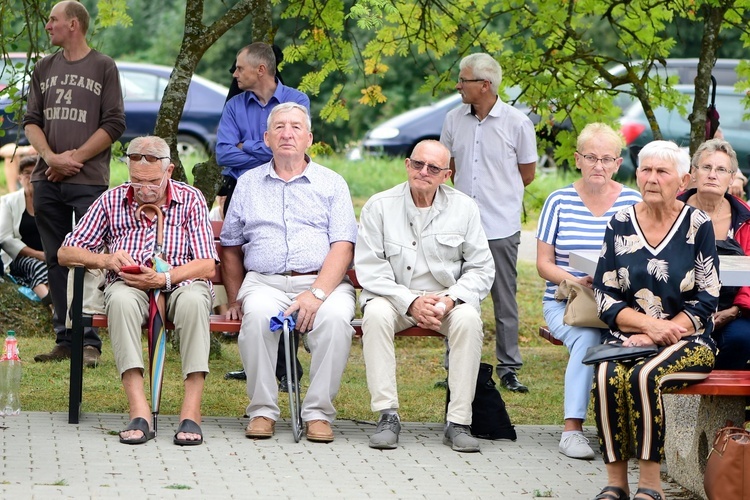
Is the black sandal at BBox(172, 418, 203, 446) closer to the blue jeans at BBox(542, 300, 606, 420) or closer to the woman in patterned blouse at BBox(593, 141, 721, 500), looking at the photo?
the blue jeans at BBox(542, 300, 606, 420)

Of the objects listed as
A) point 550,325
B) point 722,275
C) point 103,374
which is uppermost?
point 722,275

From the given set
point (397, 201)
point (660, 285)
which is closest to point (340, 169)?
point (397, 201)

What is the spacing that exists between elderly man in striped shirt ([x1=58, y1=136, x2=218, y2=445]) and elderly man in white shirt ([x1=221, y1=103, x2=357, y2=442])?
0.23 metres

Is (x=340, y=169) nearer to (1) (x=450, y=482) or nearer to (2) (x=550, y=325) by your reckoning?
(2) (x=550, y=325)

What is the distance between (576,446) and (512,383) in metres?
1.79

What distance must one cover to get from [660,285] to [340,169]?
11.5 meters

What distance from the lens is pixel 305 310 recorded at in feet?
19.7

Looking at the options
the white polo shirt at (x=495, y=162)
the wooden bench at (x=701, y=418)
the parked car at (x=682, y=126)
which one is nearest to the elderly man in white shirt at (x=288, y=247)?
the white polo shirt at (x=495, y=162)

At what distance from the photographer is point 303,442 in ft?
19.4

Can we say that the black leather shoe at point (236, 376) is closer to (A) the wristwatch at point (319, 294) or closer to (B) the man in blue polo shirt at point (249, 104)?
(B) the man in blue polo shirt at point (249, 104)

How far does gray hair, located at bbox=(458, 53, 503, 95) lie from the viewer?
755 cm

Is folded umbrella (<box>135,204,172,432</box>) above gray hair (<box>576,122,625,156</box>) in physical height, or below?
below

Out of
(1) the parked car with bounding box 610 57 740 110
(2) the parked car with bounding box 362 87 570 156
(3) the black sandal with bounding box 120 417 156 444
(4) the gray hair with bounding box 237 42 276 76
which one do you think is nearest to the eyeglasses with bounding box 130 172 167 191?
(3) the black sandal with bounding box 120 417 156 444

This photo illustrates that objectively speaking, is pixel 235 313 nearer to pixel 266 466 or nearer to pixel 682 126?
pixel 266 466
